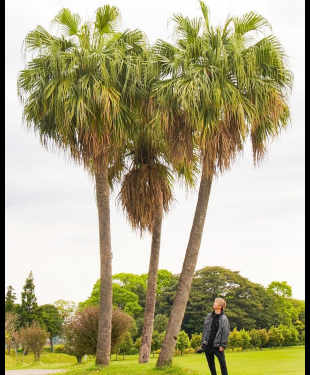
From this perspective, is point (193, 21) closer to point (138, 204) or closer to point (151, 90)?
point (151, 90)

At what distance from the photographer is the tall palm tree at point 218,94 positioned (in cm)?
1402

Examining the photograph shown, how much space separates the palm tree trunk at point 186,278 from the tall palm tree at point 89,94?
2021 millimetres

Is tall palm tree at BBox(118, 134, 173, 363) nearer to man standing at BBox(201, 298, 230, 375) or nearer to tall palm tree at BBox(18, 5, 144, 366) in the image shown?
tall palm tree at BBox(18, 5, 144, 366)

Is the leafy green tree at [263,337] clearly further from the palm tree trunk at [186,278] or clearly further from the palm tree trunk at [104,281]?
the palm tree trunk at [186,278]

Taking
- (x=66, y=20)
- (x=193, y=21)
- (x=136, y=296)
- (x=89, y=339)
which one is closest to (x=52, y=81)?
(x=66, y=20)

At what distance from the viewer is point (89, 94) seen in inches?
579

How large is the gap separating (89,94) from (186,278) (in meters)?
5.59

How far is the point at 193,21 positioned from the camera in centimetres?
1543

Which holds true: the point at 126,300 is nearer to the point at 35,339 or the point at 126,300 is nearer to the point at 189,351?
the point at 189,351

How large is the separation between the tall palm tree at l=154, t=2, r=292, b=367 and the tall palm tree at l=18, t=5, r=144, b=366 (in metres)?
1.38

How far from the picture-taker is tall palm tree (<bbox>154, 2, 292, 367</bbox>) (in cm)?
1402

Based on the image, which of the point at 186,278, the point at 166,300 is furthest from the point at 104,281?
the point at 166,300

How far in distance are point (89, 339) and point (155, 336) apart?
53.1 feet

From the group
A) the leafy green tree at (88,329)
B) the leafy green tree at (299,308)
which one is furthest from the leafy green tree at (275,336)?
the leafy green tree at (88,329)
